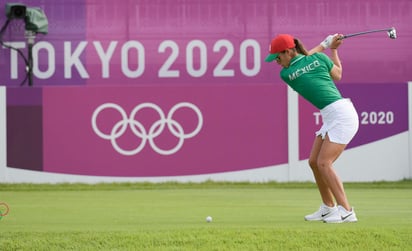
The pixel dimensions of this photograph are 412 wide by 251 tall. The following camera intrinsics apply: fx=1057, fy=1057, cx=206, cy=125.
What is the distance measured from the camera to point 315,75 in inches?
362

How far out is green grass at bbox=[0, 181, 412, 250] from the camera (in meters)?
8.30

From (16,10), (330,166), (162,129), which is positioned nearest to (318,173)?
(330,166)

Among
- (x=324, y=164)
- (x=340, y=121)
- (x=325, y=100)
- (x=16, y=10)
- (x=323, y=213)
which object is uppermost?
(x=16, y=10)

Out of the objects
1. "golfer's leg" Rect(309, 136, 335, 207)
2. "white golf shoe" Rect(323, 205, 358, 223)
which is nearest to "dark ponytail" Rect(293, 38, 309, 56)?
"golfer's leg" Rect(309, 136, 335, 207)

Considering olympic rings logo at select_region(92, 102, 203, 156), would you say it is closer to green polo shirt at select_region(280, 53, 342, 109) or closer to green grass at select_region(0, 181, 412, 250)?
green grass at select_region(0, 181, 412, 250)

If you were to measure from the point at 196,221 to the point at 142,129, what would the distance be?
626 cm

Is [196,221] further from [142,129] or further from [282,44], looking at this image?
[142,129]

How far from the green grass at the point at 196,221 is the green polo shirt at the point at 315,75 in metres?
1.11

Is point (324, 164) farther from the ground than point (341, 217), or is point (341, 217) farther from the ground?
Result: point (324, 164)

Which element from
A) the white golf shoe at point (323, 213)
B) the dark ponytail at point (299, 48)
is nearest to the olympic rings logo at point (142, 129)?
the white golf shoe at point (323, 213)

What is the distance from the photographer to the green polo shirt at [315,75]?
916 cm

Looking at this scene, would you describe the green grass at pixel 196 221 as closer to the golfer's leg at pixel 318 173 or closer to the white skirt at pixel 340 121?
the golfer's leg at pixel 318 173

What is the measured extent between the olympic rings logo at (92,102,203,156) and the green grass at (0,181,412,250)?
1.25 m

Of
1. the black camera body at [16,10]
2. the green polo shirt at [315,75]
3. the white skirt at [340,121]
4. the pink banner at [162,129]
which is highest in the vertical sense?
the black camera body at [16,10]
